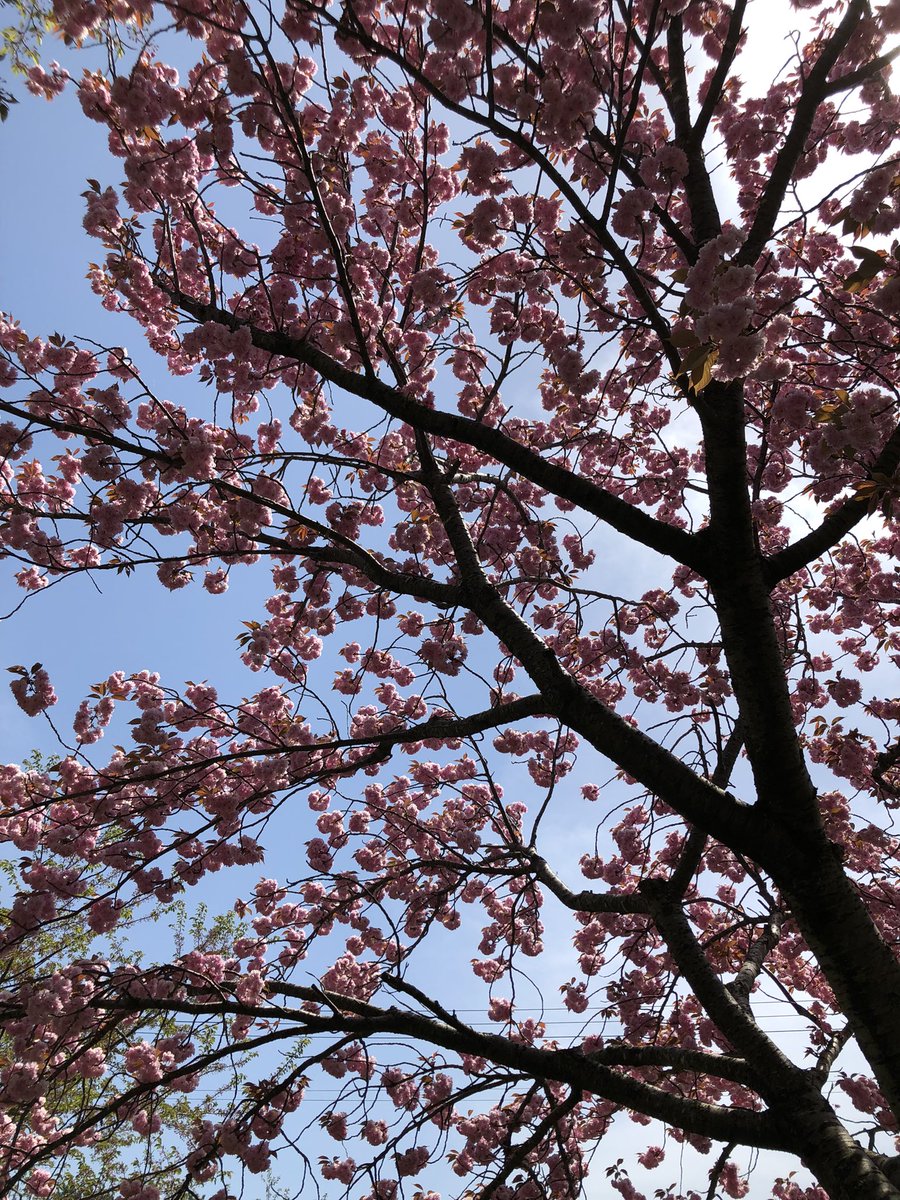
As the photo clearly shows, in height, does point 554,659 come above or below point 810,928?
above

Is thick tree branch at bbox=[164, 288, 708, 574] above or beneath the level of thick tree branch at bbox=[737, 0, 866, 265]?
beneath

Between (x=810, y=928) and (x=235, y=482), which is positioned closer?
(x=810, y=928)

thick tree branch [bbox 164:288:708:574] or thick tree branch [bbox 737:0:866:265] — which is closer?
thick tree branch [bbox 737:0:866:265]

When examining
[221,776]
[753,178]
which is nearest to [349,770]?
[221,776]

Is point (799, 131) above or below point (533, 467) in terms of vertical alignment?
above

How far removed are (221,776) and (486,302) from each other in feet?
13.7

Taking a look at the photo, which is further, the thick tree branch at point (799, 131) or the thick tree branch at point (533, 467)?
the thick tree branch at point (533, 467)

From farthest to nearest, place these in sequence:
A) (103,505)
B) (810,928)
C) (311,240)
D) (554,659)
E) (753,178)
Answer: (753,178) → (311,240) → (103,505) → (554,659) → (810,928)

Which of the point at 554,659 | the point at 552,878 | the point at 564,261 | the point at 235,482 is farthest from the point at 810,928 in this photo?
the point at 235,482

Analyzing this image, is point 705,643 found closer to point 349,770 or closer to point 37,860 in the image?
point 349,770

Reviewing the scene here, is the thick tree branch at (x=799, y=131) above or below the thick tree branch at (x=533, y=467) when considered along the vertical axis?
above

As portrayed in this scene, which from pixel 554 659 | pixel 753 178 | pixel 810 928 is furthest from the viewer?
pixel 753 178

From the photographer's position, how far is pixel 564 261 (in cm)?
420

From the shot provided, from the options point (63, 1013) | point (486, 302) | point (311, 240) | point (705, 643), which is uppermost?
point (486, 302)
